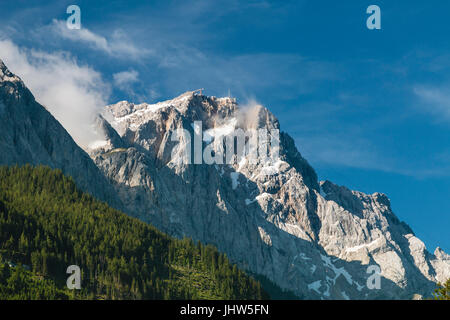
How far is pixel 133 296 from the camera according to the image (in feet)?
561

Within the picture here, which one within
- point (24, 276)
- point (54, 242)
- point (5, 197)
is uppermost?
point (5, 197)

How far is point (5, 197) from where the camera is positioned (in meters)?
193

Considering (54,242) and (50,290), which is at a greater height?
(54,242)

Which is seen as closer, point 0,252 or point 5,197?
point 0,252
